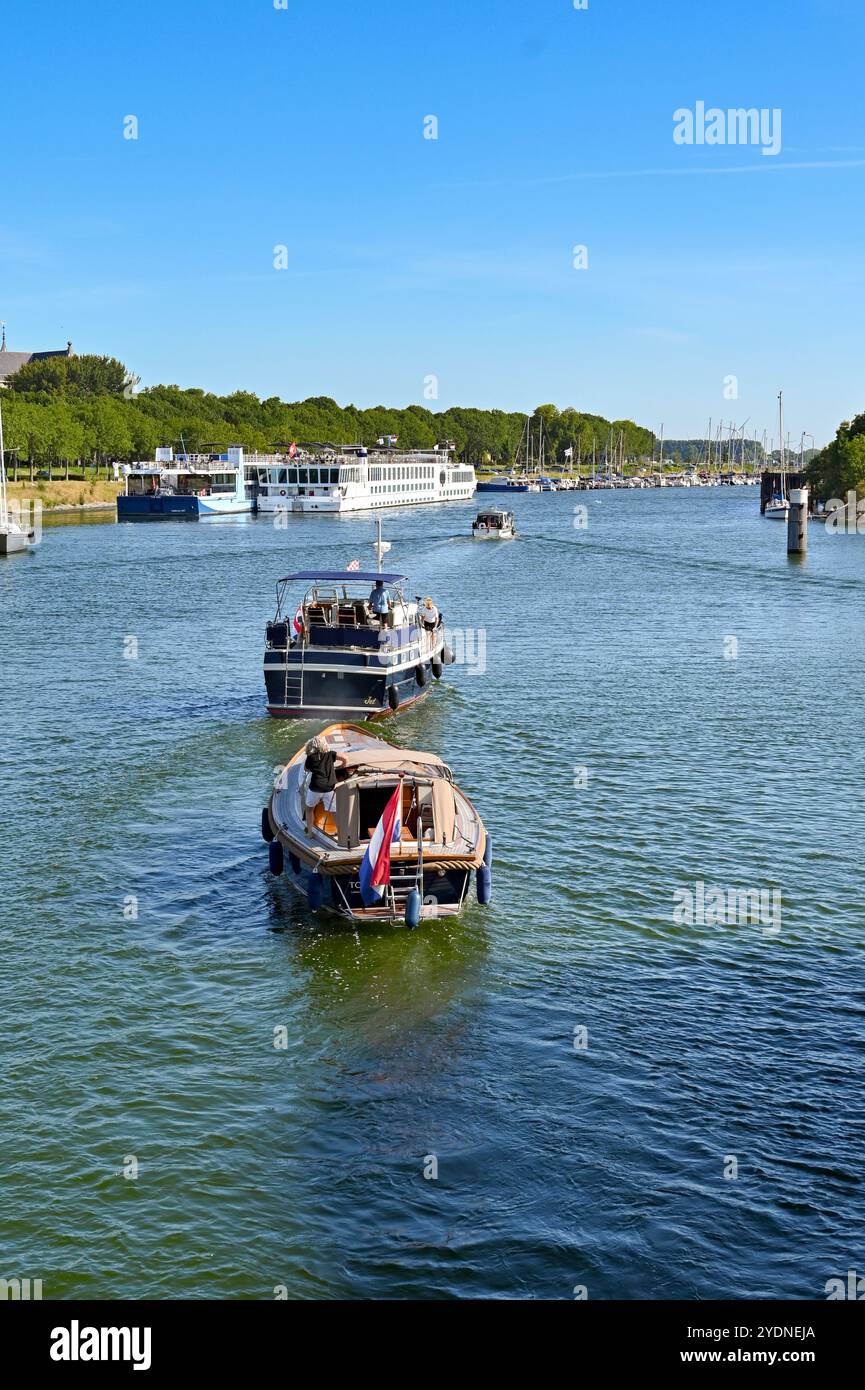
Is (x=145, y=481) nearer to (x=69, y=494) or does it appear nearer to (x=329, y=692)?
(x=69, y=494)

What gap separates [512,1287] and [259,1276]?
2.71 m

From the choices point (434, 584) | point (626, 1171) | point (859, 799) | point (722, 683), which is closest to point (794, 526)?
point (434, 584)

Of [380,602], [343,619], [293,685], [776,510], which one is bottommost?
[293,685]

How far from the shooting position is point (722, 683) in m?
51.2

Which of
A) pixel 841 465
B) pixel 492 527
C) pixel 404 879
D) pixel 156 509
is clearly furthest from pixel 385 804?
pixel 156 509

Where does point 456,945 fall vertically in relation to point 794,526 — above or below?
below

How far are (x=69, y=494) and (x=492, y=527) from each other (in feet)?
218

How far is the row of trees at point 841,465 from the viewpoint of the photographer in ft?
460

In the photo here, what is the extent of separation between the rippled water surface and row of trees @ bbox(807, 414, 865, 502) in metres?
101

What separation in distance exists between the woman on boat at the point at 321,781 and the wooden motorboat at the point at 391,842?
0.07 meters

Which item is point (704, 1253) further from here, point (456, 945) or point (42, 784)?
point (42, 784)

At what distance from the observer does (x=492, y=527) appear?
124 metres

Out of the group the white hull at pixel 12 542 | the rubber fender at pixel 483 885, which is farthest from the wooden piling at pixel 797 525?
the rubber fender at pixel 483 885
